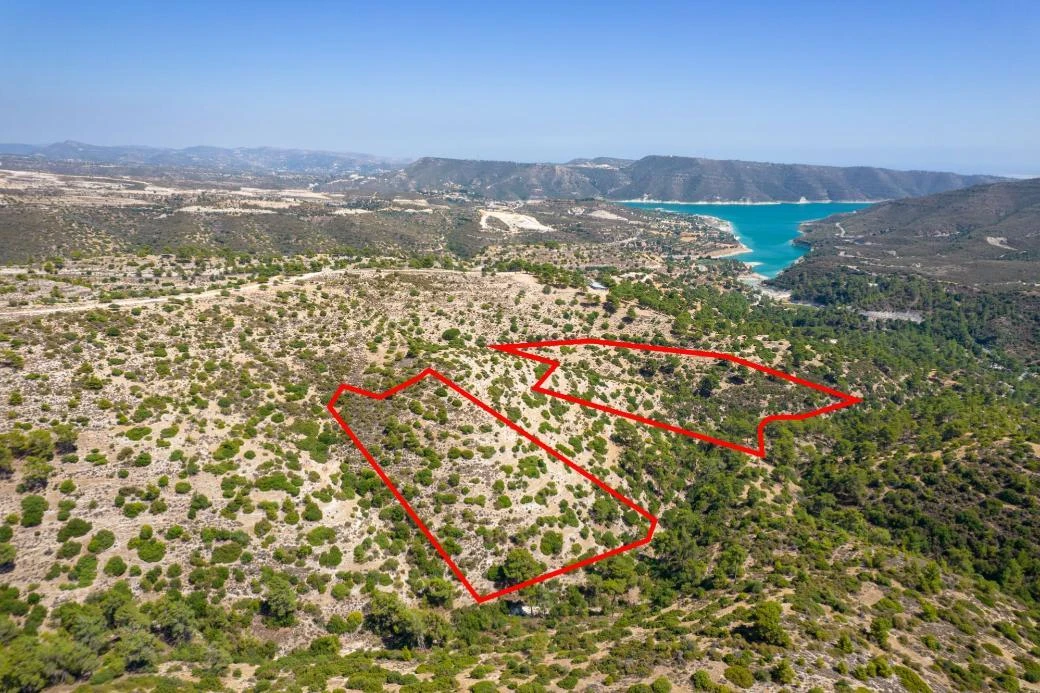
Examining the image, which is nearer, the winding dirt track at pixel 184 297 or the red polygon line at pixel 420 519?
the red polygon line at pixel 420 519

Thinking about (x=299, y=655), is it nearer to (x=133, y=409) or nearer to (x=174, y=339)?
(x=133, y=409)

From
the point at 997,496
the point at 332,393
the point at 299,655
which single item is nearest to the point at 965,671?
the point at 997,496

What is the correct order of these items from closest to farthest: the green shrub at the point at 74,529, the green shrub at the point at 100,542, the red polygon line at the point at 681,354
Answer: the green shrub at the point at 74,529
the green shrub at the point at 100,542
the red polygon line at the point at 681,354

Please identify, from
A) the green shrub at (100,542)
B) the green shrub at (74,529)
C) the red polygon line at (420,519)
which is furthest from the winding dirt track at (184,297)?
the green shrub at (100,542)

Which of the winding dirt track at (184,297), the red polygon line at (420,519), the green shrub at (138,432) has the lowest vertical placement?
the red polygon line at (420,519)

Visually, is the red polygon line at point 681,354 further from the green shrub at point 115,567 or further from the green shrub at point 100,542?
the green shrub at point 100,542

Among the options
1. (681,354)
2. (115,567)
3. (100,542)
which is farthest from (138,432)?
(681,354)

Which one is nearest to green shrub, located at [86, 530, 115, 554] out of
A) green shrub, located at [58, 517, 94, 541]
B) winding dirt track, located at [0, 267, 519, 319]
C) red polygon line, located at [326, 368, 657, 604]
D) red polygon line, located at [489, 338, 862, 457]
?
green shrub, located at [58, 517, 94, 541]
